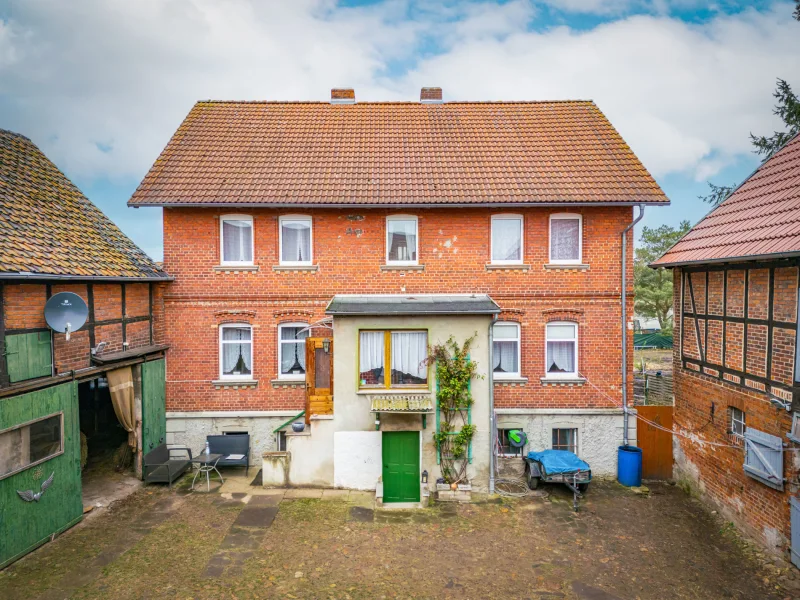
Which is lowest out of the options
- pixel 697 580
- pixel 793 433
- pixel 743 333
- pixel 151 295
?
pixel 697 580

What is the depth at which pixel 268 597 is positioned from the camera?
24.4 ft

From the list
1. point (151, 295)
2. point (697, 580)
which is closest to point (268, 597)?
point (697, 580)

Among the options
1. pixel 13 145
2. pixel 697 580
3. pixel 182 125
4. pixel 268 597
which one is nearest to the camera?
pixel 268 597

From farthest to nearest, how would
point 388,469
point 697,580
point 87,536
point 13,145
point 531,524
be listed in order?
point 13,145, point 388,469, point 531,524, point 87,536, point 697,580

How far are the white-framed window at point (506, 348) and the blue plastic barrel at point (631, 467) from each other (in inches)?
138

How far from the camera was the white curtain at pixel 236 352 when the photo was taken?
12836mm

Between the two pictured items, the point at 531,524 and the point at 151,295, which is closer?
the point at 531,524

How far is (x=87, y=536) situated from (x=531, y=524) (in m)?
9.14

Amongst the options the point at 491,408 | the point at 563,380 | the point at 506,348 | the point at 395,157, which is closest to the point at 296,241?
the point at 395,157

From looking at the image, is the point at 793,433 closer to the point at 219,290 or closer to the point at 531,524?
the point at 531,524

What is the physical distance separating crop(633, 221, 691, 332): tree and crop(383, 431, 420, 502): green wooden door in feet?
81.7

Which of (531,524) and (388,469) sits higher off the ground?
(388,469)

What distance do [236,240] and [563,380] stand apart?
32.5 feet

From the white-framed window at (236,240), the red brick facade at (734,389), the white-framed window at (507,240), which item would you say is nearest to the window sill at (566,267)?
the white-framed window at (507,240)
